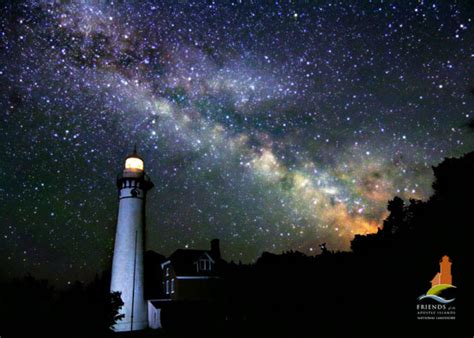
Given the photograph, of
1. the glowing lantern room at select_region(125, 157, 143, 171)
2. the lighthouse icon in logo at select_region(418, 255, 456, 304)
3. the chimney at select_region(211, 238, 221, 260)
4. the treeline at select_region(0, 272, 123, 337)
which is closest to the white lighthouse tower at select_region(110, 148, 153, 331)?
the glowing lantern room at select_region(125, 157, 143, 171)

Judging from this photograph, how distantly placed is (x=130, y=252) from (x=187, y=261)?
7.01 meters

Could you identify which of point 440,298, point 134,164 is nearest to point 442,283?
point 440,298

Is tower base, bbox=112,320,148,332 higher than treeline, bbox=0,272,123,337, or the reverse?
treeline, bbox=0,272,123,337

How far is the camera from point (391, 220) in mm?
29172

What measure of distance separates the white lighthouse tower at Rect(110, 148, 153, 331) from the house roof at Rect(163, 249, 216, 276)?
459cm

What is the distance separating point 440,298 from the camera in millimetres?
18906

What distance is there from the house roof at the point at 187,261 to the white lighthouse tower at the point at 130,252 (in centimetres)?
459

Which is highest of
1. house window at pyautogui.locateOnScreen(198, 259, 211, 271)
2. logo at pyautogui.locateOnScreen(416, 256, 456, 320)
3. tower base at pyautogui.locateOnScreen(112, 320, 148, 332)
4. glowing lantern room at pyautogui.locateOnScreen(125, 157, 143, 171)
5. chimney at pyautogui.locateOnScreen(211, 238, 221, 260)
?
glowing lantern room at pyautogui.locateOnScreen(125, 157, 143, 171)

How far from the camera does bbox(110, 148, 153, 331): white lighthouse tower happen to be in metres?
31.7

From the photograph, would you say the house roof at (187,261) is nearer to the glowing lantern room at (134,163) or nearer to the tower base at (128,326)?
the tower base at (128,326)

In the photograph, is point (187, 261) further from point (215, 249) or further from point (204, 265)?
point (215, 249)

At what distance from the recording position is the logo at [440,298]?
60.9ft

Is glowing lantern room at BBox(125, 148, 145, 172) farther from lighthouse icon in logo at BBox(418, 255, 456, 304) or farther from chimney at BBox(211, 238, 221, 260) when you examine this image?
lighthouse icon in logo at BBox(418, 255, 456, 304)

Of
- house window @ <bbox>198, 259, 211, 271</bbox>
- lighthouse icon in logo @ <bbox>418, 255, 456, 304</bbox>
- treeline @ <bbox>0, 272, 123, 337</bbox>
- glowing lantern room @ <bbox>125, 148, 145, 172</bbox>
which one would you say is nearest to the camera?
treeline @ <bbox>0, 272, 123, 337</bbox>
